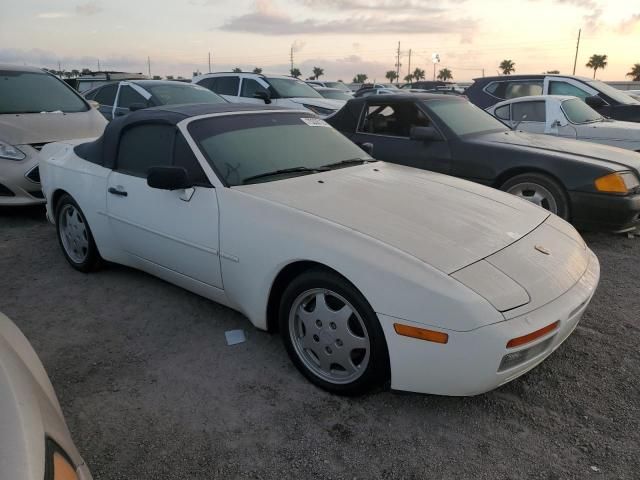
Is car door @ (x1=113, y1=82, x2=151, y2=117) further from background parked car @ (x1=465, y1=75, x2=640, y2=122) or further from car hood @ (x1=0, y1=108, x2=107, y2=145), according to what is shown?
background parked car @ (x1=465, y1=75, x2=640, y2=122)

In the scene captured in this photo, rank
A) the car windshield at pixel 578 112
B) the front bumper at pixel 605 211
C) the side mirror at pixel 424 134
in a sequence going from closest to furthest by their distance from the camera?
1. the front bumper at pixel 605 211
2. the side mirror at pixel 424 134
3. the car windshield at pixel 578 112

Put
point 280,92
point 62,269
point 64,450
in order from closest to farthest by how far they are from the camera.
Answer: point 64,450 < point 62,269 < point 280,92

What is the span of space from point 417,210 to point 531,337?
953mm

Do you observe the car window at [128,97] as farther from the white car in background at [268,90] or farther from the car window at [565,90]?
the car window at [565,90]

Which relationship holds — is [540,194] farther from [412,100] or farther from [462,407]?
[462,407]

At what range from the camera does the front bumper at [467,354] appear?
84.7 inches

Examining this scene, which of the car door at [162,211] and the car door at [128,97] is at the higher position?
the car door at [128,97]

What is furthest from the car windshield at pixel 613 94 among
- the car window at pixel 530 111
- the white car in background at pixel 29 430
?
the white car in background at pixel 29 430

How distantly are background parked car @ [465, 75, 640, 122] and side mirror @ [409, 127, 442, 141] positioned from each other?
15.7 ft

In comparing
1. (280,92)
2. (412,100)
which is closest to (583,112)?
(412,100)

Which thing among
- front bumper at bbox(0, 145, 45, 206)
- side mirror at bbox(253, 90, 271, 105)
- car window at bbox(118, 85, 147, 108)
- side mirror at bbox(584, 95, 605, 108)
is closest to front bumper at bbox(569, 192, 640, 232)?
side mirror at bbox(584, 95, 605, 108)

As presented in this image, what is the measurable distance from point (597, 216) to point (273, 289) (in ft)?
11.4

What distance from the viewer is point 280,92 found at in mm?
10812

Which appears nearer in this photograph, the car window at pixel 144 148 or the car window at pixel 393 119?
the car window at pixel 144 148
